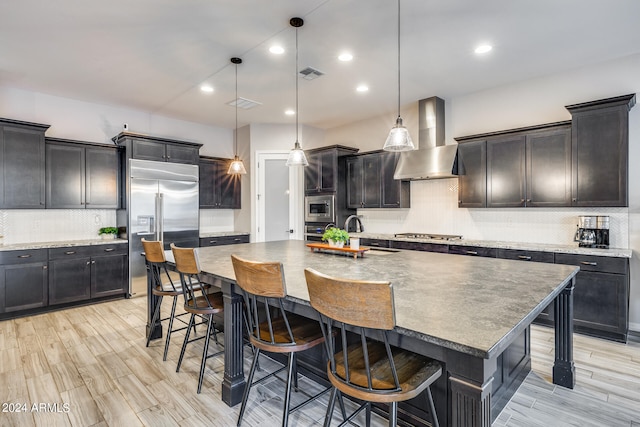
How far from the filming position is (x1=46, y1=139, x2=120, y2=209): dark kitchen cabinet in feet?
14.6

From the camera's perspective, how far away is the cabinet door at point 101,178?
4.75 meters

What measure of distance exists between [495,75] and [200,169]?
15.3 ft

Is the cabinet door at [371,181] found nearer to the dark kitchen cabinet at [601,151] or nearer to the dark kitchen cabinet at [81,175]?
the dark kitchen cabinet at [601,151]

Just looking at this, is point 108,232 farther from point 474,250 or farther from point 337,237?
point 474,250

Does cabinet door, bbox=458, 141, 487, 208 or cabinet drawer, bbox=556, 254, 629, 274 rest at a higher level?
cabinet door, bbox=458, 141, 487, 208

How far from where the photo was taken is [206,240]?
5668 millimetres

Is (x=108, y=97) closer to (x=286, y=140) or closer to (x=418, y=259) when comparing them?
(x=286, y=140)

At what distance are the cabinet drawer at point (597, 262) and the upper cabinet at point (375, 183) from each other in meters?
2.22

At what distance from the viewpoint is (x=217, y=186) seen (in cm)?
613

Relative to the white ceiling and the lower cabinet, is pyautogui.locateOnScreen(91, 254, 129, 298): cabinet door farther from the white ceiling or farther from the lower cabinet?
the white ceiling

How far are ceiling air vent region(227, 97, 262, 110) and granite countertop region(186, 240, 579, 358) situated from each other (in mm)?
2653

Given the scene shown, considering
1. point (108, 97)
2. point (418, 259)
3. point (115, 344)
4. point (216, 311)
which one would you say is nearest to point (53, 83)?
point (108, 97)

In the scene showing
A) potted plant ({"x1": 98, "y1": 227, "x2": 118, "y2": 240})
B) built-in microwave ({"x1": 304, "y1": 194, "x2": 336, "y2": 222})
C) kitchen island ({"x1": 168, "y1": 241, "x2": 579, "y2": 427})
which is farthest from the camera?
built-in microwave ({"x1": 304, "y1": 194, "x2": 336, "y2": 222})

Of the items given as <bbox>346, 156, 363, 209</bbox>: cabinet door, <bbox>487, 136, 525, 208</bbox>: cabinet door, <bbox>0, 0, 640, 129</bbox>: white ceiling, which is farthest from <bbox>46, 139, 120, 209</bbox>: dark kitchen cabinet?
<bbox>487, 136, 525, 208</bbox>: cabinet door
